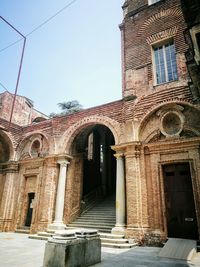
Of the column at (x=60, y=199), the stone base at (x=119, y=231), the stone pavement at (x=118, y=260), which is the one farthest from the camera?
the column at (x=60, y=199)

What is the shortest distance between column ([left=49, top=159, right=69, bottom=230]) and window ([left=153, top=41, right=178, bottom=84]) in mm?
6974

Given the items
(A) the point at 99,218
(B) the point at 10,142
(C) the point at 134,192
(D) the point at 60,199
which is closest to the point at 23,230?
(D) the point at 60,199

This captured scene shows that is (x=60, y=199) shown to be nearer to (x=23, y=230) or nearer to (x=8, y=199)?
(x=23, y=230)

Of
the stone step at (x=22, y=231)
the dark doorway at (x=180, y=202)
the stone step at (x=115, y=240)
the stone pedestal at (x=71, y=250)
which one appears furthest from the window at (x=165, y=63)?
the stone step at (x=22, y=231)

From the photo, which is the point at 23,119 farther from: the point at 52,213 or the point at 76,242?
the point at 76,242

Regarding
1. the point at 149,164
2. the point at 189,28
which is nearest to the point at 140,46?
the point at 149,164

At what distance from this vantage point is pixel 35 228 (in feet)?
38.8

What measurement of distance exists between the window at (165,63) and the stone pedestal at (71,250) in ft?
27.3

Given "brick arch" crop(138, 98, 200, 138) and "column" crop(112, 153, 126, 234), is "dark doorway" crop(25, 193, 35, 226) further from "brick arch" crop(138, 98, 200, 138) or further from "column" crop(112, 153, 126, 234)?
"brick arch" crop(138, 98, 200, 138)

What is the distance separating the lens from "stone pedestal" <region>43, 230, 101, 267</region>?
487cm

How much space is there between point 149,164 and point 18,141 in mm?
9517

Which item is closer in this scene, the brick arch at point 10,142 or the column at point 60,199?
the column at point 60,199

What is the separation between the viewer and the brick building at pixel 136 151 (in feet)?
29.0

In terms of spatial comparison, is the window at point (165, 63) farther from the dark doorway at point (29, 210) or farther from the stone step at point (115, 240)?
the dark doorway at point (29, 210)
